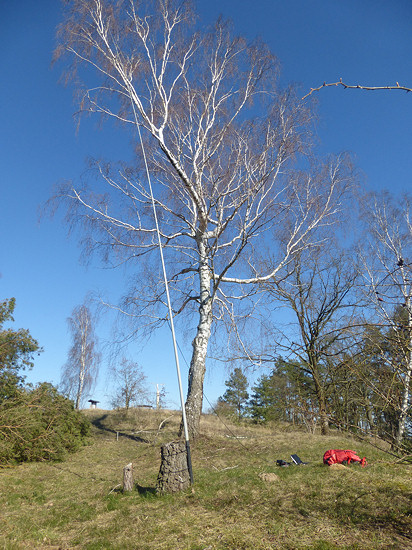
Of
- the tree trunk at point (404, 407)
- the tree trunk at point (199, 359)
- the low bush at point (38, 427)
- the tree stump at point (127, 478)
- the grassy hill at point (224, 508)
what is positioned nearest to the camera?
the tree trunk at point (404, 407)

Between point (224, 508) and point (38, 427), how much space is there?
7.10 m

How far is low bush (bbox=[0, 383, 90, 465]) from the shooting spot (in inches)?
363

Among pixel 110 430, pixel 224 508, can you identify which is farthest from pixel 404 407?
pixel 110 430

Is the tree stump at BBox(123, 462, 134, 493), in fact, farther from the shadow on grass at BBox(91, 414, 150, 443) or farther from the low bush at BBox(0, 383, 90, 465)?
the shadow on grass at BBox(91, 414, 150, 443)

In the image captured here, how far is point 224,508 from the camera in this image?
4.84 m

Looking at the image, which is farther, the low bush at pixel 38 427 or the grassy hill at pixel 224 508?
the low bush at pixel 38 427

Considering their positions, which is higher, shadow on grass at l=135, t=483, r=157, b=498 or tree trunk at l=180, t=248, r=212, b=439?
tree trunk at l=180, t=248, r=212, b=439

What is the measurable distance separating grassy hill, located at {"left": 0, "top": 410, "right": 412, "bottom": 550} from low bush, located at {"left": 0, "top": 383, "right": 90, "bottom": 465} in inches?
38.5

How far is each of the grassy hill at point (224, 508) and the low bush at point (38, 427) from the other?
977mm

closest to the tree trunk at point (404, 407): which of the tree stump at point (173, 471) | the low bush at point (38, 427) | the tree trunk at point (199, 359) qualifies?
the tree stump at point (173, 471)

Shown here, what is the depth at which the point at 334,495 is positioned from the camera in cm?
462

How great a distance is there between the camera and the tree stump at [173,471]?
5922 mm

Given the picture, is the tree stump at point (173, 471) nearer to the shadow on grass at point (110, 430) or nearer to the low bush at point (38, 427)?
the low bush at point (38, 427)

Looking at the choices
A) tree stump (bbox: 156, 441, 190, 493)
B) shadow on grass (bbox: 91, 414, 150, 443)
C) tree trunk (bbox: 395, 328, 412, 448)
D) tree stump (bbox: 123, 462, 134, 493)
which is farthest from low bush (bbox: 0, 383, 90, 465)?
tree trunk (bbox: 395, 328, 412, 448)
